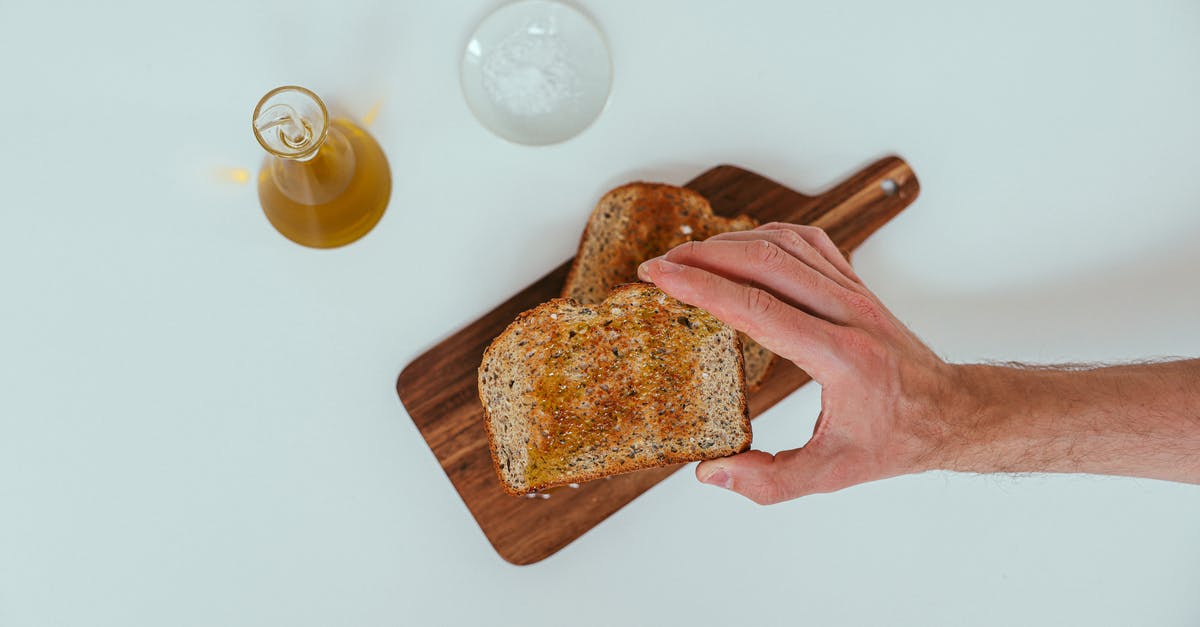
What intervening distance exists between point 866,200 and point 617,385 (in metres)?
0.80

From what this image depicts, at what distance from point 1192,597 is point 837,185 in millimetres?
1424

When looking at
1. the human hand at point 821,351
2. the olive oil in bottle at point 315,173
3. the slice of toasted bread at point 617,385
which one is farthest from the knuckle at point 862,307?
the olive oil in bottle at point 315,173

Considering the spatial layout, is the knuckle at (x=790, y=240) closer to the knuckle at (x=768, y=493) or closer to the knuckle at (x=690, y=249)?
the knuckle at (x=690, y=249)

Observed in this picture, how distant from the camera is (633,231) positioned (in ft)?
5.70

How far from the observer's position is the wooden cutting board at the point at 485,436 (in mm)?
1775

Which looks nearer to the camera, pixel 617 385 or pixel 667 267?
pixel 667 267

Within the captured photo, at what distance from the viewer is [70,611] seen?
183 centimetres

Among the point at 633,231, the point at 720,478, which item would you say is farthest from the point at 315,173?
the point at 720,478

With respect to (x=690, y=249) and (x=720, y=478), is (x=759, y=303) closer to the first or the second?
(x=690, y=249)

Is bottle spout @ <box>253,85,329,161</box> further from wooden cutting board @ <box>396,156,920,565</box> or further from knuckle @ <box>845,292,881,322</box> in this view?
knuckle @ <box>845,292,881,322</box>

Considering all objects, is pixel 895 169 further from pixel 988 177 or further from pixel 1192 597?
pixel 1192 597

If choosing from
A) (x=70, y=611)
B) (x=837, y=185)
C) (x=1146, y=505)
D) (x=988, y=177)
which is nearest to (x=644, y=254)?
(x=837, y=185)

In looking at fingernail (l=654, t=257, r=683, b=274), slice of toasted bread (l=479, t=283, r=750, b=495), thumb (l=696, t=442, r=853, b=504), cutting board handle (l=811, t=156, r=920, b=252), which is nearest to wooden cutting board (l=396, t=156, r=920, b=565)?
cutting board handle (l=811, t=156, r=920, b=252)

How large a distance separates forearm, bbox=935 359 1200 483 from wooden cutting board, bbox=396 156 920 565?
39 cm
